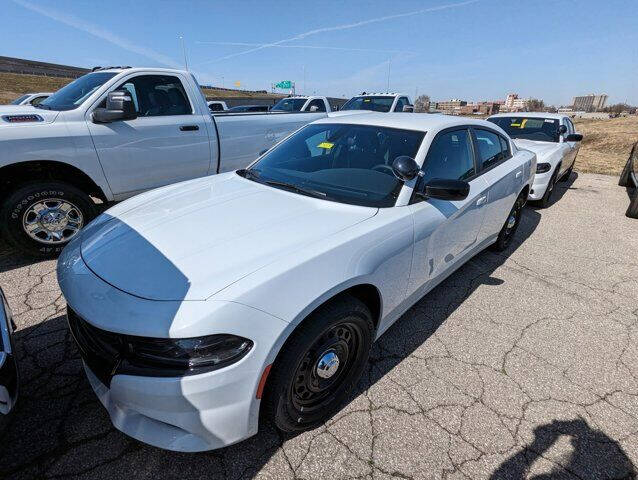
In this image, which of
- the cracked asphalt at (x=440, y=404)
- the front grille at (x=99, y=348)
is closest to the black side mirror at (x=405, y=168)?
the cracked asphalt at (x=440, y=404)

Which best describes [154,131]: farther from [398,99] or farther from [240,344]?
[398,99]

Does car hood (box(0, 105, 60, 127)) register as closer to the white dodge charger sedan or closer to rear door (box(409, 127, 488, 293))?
the white dodge charger sedan

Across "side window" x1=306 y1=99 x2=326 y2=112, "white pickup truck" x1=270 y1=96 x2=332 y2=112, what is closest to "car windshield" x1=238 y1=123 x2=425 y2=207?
"white pickup truck" x1=270 y1=96 x2=332 y2=112

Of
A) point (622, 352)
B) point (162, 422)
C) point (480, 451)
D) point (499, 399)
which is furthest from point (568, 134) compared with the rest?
point (162, 422)

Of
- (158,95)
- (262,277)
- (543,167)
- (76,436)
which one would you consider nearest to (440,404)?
(262,277)

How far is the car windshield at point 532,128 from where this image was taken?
7.21m

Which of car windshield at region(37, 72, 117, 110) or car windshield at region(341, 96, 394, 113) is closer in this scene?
car windshield at region(37, 72, 117, 110)

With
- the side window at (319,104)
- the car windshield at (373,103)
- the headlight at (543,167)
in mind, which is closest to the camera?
the headlight at (543,167)

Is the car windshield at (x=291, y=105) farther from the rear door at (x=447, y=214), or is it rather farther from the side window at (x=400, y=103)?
the rear door at (x=447, y=214)

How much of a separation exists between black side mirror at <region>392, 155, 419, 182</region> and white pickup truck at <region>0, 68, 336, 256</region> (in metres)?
3.20

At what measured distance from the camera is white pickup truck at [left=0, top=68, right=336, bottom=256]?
357cm

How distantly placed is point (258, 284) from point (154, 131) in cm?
361

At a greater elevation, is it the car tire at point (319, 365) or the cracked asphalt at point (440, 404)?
the car tire at point (319, 365)

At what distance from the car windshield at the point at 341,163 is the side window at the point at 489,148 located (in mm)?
1086
